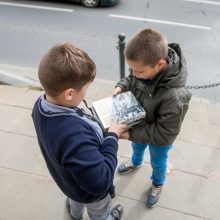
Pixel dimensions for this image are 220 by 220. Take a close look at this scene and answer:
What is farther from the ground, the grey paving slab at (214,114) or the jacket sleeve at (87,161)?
the jacket sleeve at (87,161)

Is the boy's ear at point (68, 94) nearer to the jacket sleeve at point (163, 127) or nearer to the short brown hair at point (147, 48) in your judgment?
the short brown hair at point (147, 48)

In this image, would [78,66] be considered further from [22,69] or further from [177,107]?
[22,69]

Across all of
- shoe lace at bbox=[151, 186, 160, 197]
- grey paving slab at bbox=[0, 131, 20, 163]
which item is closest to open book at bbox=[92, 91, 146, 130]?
shoe lace at bbox=[151, 186, 160, 197]

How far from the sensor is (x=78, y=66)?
1.44 metres

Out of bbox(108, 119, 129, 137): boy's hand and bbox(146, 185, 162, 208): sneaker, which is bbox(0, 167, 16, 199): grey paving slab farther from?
bbox(108, 119, 129, 137): boy's hand

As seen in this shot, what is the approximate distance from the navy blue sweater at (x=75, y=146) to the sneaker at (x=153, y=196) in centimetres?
126

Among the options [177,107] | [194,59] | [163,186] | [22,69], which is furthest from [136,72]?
[194,59]

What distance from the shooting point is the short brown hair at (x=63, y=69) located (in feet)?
4.66

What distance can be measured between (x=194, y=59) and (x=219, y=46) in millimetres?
985

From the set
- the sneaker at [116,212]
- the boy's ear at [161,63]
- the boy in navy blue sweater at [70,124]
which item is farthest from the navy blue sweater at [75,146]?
the sneaker at [116,212]

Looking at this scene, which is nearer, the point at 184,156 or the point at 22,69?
the point at 184,156

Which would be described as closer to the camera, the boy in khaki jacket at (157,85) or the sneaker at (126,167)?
the boy in khaki jacket at (157,85)

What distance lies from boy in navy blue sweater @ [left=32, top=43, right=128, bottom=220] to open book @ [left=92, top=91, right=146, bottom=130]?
30 cm

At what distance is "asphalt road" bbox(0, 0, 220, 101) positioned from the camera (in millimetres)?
5547
